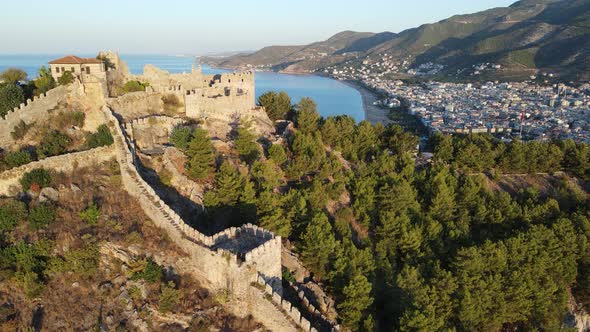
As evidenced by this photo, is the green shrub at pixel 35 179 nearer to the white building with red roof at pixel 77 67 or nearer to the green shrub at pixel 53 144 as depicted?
the green shrub at pixel 53 144

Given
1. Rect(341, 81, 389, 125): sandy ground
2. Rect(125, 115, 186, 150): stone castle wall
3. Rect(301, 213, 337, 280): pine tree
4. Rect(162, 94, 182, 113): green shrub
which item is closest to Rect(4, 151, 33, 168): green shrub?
Rect(125, 115, 186, 150): stone castle wall

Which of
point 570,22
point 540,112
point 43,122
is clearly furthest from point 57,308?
point 570,22

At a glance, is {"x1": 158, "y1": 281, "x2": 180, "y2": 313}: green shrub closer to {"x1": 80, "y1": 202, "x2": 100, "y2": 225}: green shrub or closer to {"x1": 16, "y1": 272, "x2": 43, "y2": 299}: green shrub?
{"x1": 16, "y1": 272, "x2": 43, "y2": 299}: green shrub

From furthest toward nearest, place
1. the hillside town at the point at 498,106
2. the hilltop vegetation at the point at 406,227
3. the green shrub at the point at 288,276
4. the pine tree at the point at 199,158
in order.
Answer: the hillside town at the point at 498,106, the pine tree at the point at 199,158, the hilltop vegetation at the point at 406,227, the green shrub at the point at 288,276

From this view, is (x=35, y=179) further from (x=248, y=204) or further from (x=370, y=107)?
(x=370, y=107)

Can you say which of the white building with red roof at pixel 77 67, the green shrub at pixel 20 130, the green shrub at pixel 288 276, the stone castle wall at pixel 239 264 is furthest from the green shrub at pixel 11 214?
the white building with red roof at pixel 77 67
